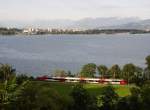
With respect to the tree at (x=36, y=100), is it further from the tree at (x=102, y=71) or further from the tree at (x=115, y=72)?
the tree at (x=102, y=71)

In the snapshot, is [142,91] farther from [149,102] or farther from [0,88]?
[0,88]

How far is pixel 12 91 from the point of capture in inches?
554

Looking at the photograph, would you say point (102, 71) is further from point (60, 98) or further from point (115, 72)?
point (60, 98)

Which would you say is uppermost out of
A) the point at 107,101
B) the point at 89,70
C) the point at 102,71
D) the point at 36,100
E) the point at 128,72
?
the point at 36,100

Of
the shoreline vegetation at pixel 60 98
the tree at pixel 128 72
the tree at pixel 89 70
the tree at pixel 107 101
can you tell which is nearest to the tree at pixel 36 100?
the shoreline vegetation at pixel 60 98

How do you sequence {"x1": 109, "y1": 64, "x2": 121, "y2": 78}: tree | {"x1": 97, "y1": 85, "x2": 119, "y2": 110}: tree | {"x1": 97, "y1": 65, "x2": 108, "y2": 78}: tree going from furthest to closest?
{"x1": 97, "y1": 65, "x2": 108, "y2": 78}: tree, {"x1": 109, "y1": 64, "x2": 121, "y2": 78}: tree, {"x1": 97, "y1": 85, "x2": 119, "y2": 110}: tree

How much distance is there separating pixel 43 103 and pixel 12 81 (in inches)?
78.3

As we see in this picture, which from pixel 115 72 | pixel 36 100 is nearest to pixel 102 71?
pixel 115 72

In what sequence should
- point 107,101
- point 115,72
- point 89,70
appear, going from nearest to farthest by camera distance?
point 107,101 < point 115,72 < point 89,70

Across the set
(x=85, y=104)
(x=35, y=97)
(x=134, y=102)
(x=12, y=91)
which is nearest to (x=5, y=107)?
(x=12, y=91)

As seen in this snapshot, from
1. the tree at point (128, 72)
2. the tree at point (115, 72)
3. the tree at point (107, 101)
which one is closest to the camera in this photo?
the tree at point (107, 101)

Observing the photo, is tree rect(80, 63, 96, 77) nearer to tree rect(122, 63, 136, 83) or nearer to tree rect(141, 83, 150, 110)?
tree rect(122, 63, 136, 83)

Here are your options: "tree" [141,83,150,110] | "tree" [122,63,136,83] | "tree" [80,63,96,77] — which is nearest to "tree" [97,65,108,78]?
"tree" [80,63,96,77]

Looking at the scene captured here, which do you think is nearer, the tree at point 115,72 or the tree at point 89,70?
the tree at point 115,72
